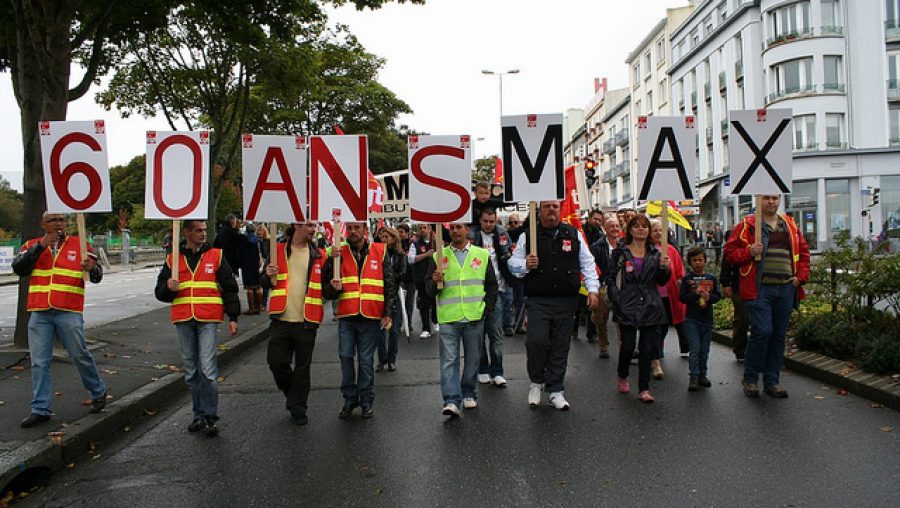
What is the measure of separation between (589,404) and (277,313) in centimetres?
302

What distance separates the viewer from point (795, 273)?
23.5 ft

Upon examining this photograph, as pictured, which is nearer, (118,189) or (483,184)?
(483,184)

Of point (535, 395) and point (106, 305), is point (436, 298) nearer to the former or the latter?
point (535, 395)

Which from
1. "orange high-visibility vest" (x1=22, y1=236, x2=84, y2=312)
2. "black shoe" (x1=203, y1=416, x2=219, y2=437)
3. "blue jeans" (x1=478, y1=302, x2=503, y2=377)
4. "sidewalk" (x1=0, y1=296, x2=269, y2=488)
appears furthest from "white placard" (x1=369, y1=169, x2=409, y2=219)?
"black shoe" (x1=203, y1=416, x2=219, y2=437)

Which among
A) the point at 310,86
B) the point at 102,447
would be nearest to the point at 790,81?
the point at 310,86

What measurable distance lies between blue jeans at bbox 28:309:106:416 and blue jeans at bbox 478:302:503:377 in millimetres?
3672

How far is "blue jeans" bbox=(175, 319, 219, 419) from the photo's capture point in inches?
253

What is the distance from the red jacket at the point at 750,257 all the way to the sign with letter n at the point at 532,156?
70.3 inches

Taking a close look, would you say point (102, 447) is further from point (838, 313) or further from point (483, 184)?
point (838, 313)

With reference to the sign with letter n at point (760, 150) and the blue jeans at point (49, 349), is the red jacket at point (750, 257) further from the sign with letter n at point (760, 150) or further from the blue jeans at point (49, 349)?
the blue jeans at point (49, 349)

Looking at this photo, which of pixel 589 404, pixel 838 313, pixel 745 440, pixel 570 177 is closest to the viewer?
pixel 745 440

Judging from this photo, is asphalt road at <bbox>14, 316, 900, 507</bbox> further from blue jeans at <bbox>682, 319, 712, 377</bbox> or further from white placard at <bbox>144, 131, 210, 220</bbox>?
white placard at <bbox>144, 131, 210, 220</bbox>

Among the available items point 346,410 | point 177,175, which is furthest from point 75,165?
point 346,410

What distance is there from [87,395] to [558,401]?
14.9 ft
